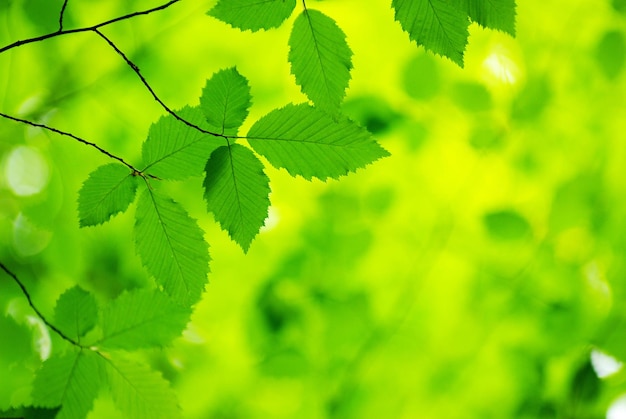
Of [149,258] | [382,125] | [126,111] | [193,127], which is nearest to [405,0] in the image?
[193,127]

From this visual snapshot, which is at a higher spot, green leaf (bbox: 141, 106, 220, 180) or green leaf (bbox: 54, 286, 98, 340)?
green leaf (bbox: 141, 106, 220, 180)

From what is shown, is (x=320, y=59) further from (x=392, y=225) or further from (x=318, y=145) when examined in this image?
(x=392, y=225)

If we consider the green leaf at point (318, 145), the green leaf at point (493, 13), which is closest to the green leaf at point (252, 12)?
the green leaf at point (318, 145)

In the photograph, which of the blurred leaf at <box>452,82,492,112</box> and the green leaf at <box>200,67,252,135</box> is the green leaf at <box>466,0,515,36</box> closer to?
the green leaf at <box>200,67,252,135</box>

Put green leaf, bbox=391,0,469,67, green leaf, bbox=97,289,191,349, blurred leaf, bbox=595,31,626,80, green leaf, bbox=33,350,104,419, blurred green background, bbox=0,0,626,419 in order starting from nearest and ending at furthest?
green leaf, bbox=391,0,469,67
green leaf, bbox=33,350,104,419
green leaf, bbox=97,289,191,349
blurred leaf, bbox=595,31,626,80
blurred green background, bbox=0,0,626,419

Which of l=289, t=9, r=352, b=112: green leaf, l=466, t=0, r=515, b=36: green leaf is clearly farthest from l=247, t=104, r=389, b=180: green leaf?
l=466, t=0, r=515, b=36: green leaf

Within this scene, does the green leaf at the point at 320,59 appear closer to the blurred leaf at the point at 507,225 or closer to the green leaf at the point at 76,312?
the green leaf at the point at 76,312
